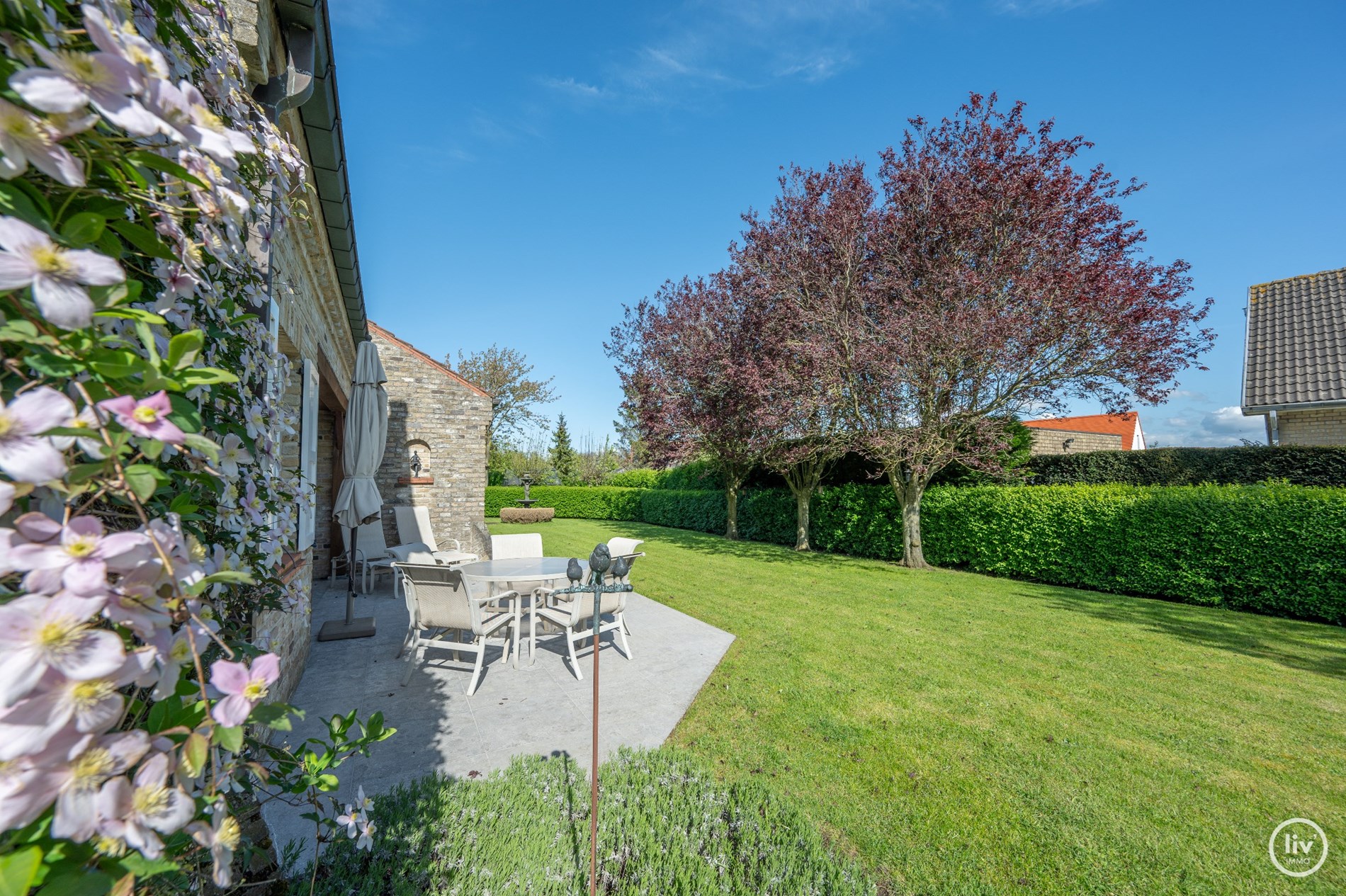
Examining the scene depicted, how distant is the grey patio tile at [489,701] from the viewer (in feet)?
11.7

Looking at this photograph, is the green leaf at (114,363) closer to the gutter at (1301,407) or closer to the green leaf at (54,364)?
the green leaf at (54,364)

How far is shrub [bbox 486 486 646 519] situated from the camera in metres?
25.5

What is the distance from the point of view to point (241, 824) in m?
1.82

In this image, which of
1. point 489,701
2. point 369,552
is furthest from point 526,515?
point 489,701

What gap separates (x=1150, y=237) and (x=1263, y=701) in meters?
9.60

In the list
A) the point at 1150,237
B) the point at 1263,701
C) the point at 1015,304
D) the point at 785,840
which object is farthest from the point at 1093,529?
the point at 785,840

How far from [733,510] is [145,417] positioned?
58.3 feet

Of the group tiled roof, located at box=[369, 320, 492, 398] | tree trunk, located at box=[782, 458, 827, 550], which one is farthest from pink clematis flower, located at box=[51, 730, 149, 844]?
tree trunk, located at box=[782, 458, 827, 550]

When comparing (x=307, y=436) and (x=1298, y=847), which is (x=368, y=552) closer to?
(x=307, y=436)

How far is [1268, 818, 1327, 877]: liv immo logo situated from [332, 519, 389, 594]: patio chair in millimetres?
9613

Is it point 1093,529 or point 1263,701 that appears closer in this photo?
point 1263,701

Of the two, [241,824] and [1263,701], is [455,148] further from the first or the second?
[1263,701]

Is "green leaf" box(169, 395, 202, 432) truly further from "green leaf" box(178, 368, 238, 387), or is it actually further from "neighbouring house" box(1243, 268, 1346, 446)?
"neighbouring house" box(1243, 268, 1346, 446)

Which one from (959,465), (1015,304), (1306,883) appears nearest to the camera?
(1306,883)
